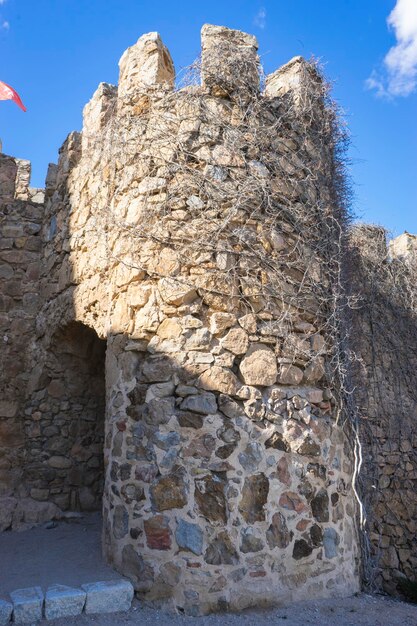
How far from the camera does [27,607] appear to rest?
3145mm

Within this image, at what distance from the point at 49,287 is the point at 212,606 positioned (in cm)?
345

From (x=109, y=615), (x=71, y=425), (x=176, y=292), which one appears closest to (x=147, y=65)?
(x=176, y=292)

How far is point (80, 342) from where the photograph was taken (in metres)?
5.48

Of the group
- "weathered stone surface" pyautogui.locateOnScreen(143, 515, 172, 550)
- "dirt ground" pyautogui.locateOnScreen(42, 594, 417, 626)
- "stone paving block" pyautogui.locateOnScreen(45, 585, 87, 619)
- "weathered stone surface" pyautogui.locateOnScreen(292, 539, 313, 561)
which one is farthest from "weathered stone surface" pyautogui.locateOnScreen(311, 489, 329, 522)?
"stone paving block" pyautogui.locateOnScreen(45, 585, 87, 619)

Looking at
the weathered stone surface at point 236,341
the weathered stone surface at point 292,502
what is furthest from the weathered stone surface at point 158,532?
the weathered stone surface at point 236,341

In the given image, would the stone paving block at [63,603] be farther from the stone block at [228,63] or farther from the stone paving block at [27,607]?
the stone block at [228,63]

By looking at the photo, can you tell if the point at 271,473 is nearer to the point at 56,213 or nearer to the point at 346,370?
the point at 346,370

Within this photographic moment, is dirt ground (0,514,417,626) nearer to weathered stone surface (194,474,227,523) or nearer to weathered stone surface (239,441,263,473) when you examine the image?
weathered stone surface (194,474,227,523)

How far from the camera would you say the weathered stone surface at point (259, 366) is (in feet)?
12.5

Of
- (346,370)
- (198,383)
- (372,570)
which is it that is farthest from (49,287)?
(372,570)

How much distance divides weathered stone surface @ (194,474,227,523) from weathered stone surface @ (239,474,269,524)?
13 centimetres

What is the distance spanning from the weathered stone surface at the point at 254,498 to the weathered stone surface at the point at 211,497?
0.13m

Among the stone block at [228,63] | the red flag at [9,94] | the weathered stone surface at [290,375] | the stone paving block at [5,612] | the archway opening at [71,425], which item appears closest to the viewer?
the stone paving block at [5,612]

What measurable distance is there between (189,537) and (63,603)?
2.66 ft
